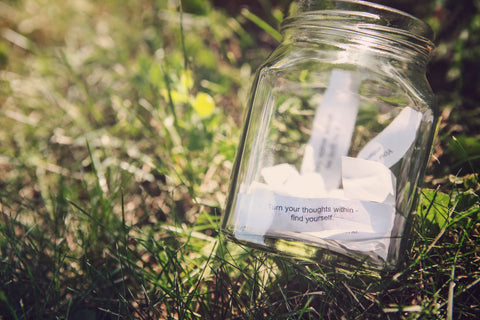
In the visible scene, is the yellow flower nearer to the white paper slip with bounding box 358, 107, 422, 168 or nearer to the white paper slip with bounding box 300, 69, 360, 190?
the white paper slip with bounding box 300, 69, 360, 190

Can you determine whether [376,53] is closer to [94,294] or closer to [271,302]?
[271,302]

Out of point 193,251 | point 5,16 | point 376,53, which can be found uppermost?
point 5,16

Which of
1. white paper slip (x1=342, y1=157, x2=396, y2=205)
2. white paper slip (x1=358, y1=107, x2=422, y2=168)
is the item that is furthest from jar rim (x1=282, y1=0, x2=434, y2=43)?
white paper slip (x1=342, y1=157, x2=396, y2=205)

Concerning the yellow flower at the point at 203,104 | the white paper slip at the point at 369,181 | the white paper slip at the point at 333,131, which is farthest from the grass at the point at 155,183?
the white paper slip at the point at 333,131

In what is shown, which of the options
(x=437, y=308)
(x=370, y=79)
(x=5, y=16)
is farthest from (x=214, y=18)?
(x=437, y=308)

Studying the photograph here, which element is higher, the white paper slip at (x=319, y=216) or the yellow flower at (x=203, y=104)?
the yellow flower at (x=203, y=104)

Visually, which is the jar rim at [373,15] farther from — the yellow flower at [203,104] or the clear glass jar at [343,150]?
the yellow flower at [203,104]

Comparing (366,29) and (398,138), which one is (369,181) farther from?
(366,29)
